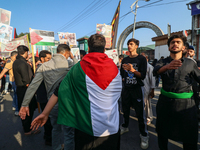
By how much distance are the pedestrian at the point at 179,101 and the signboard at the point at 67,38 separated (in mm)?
3997

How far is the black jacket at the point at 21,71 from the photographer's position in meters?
3.00

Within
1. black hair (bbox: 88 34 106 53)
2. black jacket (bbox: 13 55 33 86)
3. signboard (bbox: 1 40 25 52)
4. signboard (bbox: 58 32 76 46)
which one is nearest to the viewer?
black hair (bbox: 88 34 106 53)

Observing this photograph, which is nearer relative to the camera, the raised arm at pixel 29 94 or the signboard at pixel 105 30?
the raised arm at pixel 29 94

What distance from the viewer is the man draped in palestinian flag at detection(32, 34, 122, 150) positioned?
3.96 feet

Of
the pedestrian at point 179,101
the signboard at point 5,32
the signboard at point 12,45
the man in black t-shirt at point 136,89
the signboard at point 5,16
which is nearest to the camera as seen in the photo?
the pedestrian at point 179,101

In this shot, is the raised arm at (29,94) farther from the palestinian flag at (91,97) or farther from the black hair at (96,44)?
the black hair at (96,44)

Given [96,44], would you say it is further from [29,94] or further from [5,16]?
[5,16]

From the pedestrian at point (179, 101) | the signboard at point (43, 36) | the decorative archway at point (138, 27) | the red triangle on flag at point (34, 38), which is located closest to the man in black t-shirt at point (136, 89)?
the pedestrian at point (179, 101)

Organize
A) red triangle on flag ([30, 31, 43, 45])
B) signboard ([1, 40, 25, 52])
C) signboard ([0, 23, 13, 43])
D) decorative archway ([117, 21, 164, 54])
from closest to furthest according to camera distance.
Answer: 1. red triangle on flag ([30, 31, 43, 45])
2. signboard ([1, 40, 25, 52])
3. signboard ([0, 23, 13, 43])
4. decorative archway ([117, 21, 164, 54])

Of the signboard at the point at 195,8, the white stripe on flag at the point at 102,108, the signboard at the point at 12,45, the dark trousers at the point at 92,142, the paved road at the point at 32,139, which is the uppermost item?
the signboard at the point at 195,8

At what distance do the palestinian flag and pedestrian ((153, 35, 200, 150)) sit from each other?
920 millimetres

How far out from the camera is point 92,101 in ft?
3.96

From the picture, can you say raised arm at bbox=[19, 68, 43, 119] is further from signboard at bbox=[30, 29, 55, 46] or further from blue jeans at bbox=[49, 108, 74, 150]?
signboard at bbox=[30, 29, 55, 46]

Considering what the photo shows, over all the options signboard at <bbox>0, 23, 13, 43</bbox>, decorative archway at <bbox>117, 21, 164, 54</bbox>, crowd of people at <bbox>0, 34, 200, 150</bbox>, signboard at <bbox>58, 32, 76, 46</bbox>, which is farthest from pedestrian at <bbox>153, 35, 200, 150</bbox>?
decorative archway at <bbox>117, 21, 164, 54</bbox>
